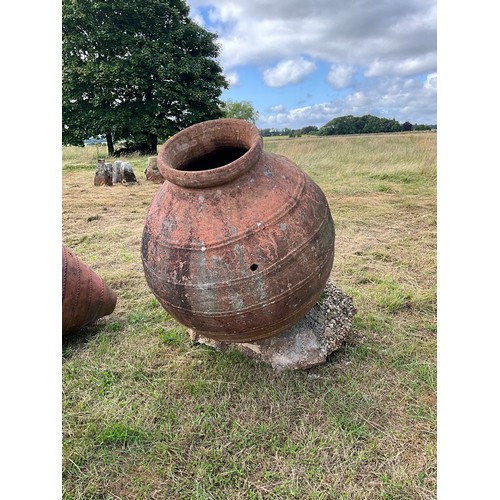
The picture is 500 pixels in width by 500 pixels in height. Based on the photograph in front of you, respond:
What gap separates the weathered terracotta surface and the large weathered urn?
1.07 meters

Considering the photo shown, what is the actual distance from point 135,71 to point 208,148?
667 inches

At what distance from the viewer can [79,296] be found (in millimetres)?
3225

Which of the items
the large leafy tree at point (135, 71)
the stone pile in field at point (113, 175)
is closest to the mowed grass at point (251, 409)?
the stone pile in field at point (113, 175)

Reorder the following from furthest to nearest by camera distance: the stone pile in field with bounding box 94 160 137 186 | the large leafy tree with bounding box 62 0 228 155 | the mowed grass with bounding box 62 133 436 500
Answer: the large leafy tree with bounding box 62 0 228 155, the stone pile in field with bounding box 94 160 137 186, the mowed grass with bounding box 62 133 436 500

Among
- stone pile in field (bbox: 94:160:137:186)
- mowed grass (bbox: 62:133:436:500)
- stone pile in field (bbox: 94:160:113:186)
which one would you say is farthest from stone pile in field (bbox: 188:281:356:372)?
stone pile in field (bbox: 94:160:113:186)

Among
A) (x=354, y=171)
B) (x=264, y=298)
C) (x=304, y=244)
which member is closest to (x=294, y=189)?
(x=304, y=244)

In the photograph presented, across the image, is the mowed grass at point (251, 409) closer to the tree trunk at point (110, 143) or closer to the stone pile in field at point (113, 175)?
the stone pile in field at point (113, 175)

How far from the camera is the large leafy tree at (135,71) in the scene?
1694 cm

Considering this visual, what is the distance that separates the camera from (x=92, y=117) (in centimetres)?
1798

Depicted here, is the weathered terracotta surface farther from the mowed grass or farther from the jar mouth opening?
the jar mouth opening

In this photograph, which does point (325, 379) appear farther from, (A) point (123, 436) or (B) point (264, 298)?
(A) point (123, 436)

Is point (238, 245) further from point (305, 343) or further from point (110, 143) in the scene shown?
point (110, 143)

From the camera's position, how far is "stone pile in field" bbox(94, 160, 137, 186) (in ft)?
34.7

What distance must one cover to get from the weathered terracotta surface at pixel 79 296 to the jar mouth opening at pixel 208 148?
→ 137 centimetres
